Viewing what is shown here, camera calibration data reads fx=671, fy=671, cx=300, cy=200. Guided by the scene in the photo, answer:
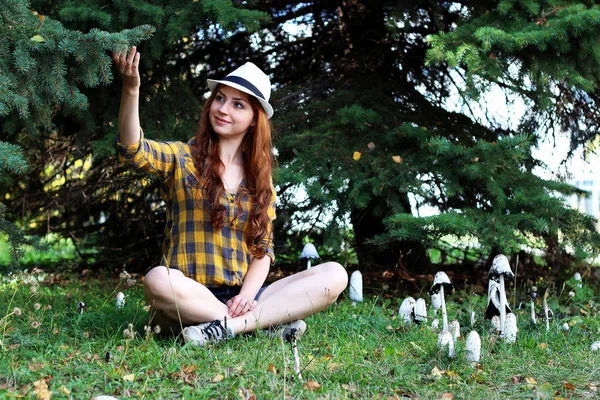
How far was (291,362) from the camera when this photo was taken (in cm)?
285

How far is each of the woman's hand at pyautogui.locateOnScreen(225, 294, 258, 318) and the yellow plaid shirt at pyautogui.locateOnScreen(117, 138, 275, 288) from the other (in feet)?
0.42

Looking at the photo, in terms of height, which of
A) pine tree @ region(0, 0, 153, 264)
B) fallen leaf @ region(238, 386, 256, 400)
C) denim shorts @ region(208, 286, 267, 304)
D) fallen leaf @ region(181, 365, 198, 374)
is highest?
pine tree @ region(0, 0, 153, 264)

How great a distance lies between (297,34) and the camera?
233 inches

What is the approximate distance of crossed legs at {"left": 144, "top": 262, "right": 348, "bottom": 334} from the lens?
3129mm

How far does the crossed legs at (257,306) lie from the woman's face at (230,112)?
800 millimetres

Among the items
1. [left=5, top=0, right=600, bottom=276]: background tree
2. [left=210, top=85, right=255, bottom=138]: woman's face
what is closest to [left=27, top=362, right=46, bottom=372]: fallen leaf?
[left=210, top=85, right=255, bottom=138]: woman's face

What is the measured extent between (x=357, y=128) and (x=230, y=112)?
149 cm

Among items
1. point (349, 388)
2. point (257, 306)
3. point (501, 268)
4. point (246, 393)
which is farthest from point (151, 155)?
point (501, 268)

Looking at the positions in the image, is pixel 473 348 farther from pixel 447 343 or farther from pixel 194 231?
pixel 194 231

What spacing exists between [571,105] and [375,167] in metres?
1.98

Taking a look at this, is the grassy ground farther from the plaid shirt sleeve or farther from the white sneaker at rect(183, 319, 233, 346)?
the plaid shirt sleeve

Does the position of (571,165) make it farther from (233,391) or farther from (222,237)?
(233,391)

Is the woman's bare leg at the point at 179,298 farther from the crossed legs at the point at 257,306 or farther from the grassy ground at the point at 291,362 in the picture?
the grassy ground at the point at 291,362

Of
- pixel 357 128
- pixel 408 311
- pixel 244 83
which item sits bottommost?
pixel 408 311
